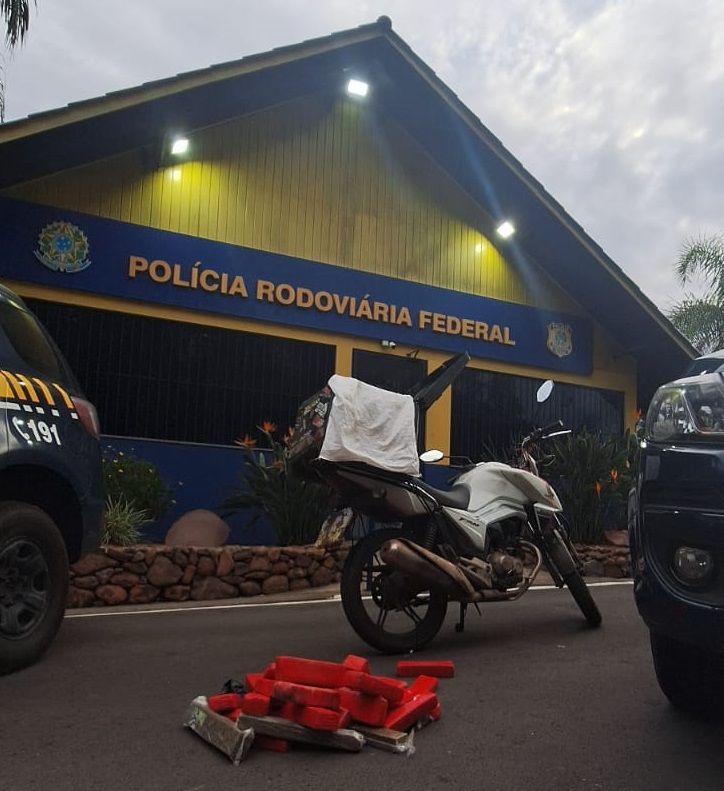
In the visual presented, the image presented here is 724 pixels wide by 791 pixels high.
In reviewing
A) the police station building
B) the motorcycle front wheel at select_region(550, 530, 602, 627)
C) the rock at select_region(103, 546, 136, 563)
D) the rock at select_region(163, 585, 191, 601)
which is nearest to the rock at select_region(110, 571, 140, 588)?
the rock at select_region(103, 546, 136, 563)

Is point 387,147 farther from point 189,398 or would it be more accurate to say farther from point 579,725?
point 579,725

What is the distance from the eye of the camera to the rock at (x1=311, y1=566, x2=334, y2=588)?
715 cm

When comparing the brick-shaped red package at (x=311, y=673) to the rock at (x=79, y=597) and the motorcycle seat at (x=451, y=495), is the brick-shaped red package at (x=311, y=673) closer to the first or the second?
the motorcycle seat at (x=451, y=495)

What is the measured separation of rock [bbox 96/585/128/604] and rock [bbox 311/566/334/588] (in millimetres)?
1691

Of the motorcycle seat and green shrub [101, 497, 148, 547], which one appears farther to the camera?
green shrub [101, 497, 148, 547]

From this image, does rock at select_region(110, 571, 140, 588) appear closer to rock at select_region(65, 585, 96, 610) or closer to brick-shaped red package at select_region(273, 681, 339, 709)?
rock at select_region(65, 585, 96, 610)

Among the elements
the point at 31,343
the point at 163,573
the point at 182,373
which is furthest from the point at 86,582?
the point at 182,373

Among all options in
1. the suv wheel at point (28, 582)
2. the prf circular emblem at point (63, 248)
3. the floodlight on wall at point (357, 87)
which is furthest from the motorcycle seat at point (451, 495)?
the floodlight on wall at point (357, 87)

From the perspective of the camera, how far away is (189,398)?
9.50 m

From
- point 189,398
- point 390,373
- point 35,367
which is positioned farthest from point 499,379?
point 35,367

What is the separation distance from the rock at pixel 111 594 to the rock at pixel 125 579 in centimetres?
3

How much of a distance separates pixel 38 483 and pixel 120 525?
2.61m

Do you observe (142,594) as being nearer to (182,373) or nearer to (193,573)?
(193,573)

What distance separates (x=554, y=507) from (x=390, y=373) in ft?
19.2
